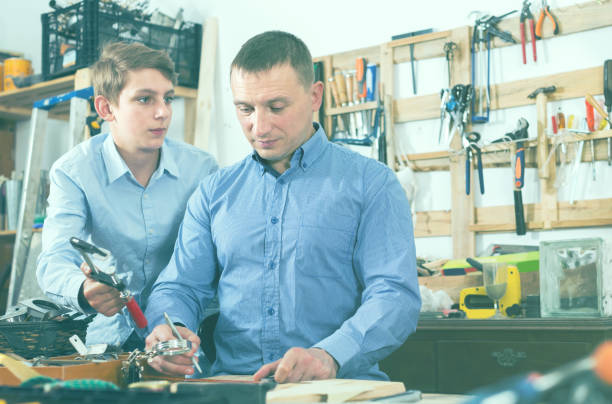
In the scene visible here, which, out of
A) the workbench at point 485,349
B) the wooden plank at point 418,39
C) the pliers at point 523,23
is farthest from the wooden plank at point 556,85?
the workbench at point 485,349

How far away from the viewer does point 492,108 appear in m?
2.77

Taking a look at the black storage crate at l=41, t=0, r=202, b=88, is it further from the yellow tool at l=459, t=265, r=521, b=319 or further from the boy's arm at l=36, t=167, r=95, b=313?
the yellow tool at l=459, t=265, r=521, b=319

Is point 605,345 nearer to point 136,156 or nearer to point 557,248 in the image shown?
point 136,156

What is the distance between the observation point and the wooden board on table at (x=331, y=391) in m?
0.89

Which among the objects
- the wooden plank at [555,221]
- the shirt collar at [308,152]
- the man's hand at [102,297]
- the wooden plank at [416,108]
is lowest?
the man's hand at [102,297]

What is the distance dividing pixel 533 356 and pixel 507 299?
0.77 feet

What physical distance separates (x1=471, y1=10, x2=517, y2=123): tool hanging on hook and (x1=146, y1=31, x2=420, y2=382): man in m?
1.45

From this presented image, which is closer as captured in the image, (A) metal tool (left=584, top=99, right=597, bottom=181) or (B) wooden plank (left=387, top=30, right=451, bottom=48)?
(A) metal tool (left=584, top=99, right=597, bottom=181)

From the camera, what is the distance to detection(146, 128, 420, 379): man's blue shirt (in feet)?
4.35

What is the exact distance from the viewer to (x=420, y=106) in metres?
2.95

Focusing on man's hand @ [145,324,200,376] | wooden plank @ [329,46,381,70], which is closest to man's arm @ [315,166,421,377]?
man's hand @ [145,324,200,376]

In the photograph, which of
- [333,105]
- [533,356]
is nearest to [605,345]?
[533,356]

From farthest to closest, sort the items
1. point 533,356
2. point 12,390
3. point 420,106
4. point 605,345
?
point 420,106, point 533,356, point 12,390, point 605,345

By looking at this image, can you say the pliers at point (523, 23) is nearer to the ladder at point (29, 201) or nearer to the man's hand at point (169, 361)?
the man's hand at point (169, 361)
